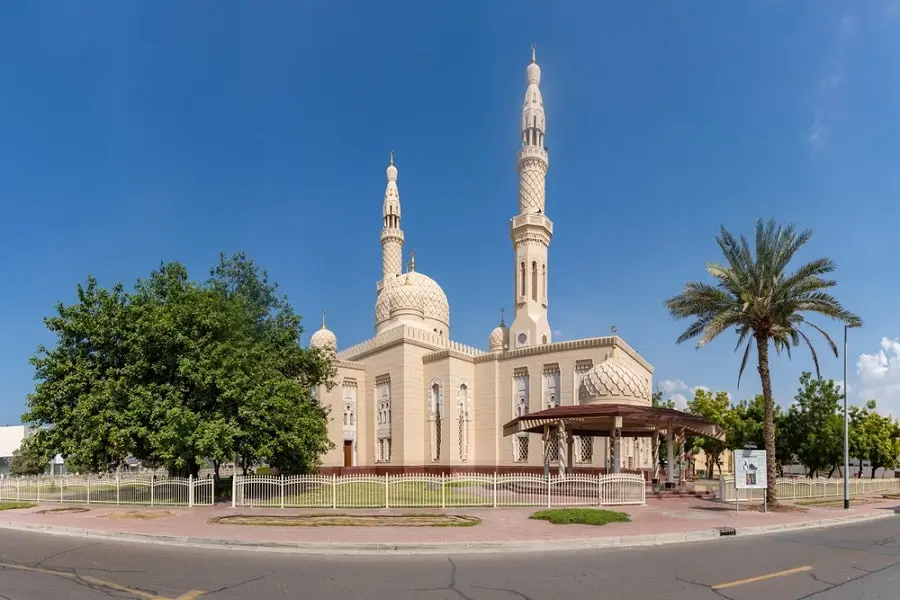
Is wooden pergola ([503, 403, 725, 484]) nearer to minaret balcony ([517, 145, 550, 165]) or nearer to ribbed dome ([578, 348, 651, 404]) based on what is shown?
ribbed dome ([578, 348, 651, 404])

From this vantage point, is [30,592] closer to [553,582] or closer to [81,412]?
[553,582]

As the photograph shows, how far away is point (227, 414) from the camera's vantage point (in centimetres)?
2283

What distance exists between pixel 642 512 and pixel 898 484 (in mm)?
28327

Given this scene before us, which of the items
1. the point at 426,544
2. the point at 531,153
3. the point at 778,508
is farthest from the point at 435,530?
the point at 531,153

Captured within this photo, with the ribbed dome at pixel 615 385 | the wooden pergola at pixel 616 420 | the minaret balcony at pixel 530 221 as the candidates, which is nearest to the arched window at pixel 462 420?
the minaret balcony at pixel 530 221

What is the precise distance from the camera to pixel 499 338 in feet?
154

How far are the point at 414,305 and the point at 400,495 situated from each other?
27.0 meters

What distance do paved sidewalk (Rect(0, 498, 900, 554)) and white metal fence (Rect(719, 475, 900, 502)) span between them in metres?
3.23

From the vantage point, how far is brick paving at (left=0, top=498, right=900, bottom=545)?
43.5ft

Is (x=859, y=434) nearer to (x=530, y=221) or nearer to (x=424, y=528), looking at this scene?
(x=530, y=221)

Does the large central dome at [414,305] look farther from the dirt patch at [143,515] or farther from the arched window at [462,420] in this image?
the dirt patch at [143,515]

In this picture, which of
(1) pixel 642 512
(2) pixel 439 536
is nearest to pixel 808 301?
(1) pixel 642 512

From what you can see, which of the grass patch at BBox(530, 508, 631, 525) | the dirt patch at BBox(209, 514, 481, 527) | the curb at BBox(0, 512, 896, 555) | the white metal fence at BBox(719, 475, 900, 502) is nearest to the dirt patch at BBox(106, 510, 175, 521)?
the dirt patch at BBox(209, 514, 481, 527)

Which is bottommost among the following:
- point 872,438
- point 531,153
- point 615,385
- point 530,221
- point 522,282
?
point 872,438
